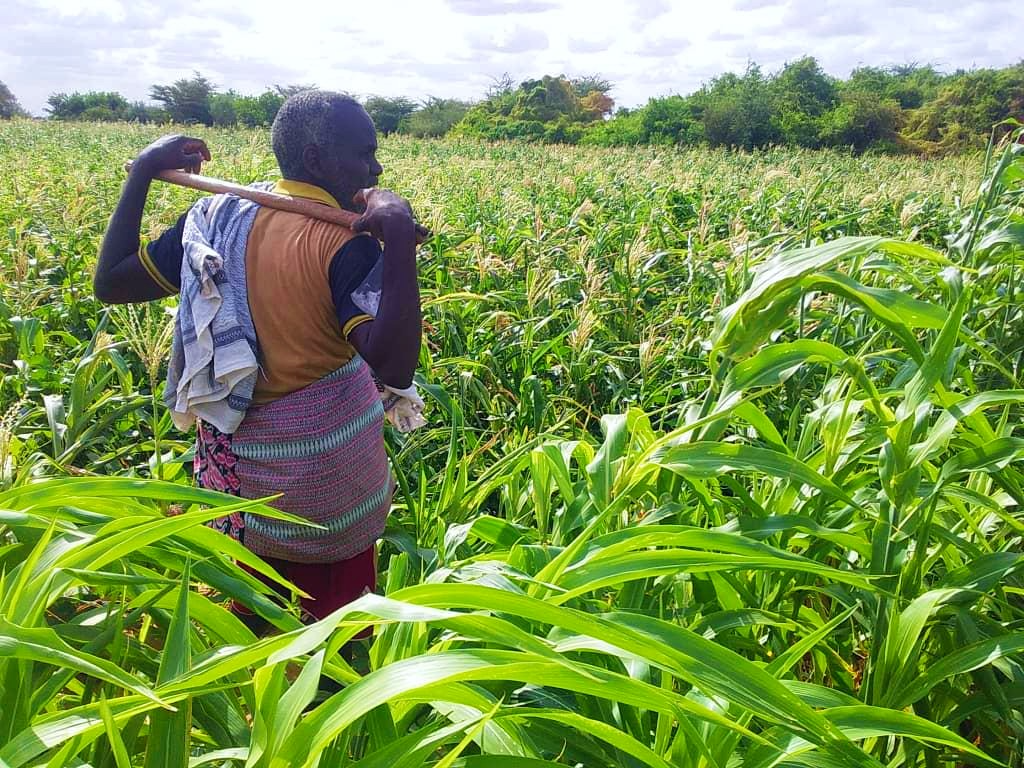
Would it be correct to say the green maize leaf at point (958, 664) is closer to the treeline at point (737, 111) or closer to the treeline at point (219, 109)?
the treeline at point (737, 111)

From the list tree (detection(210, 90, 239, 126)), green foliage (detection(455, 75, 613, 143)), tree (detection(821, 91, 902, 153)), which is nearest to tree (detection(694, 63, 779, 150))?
tree (detection(821, 91, 902, 153))

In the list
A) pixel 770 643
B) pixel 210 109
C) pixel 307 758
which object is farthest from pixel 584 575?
pixel 210 109

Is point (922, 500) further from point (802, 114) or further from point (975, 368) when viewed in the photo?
point (802, 114)

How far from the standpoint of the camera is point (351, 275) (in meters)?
1.67

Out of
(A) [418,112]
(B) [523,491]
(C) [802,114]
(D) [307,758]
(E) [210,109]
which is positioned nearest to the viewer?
(D) [307,758]

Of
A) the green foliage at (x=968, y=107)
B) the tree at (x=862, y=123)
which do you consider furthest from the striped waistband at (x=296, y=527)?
the tree at (x=862, y=123)

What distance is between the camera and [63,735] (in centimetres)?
61

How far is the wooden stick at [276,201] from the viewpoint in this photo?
5.50 ft

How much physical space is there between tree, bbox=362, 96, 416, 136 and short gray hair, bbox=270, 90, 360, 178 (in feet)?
129

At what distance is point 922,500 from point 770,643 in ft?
1.20

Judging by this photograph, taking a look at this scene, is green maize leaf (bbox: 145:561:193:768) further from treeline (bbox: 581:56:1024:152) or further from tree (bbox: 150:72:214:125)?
tree (bbox: 150:72:214:125)

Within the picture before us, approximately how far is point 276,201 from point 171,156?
1.19ft

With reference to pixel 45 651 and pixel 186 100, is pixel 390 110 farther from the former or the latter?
pixel 45 651

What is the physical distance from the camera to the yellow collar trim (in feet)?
5.75
